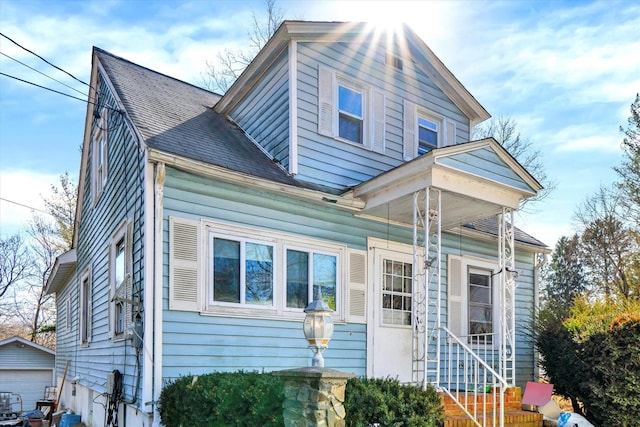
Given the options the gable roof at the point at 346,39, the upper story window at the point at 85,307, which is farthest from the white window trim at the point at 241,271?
the upper story window at the point at 85,307

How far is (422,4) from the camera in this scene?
29.1ft

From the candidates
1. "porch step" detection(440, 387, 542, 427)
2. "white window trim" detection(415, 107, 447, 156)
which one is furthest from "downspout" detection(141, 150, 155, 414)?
"white window trim" detection(415, 107, 447, 156)

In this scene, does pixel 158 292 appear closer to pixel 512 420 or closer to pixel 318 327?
pixel 318 327

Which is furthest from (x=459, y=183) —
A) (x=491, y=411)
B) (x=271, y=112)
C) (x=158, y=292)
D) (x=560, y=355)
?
(x=158, y=292)

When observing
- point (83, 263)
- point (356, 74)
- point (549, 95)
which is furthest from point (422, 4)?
point (83, 263)

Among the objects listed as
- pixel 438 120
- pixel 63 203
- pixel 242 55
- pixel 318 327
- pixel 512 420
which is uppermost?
pixel 242 55

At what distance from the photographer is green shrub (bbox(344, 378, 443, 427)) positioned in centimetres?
429

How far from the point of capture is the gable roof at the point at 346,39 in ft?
26.4

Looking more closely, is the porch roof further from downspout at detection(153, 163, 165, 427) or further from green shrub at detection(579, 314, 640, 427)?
downspout at detection(153, 163, 165, 427)

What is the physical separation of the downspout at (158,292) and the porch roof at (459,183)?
2.95 meters

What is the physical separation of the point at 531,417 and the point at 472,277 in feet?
11.7

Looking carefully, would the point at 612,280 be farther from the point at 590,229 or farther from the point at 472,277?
the point at 472,277

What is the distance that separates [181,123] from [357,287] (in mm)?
3660

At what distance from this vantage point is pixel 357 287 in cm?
787
